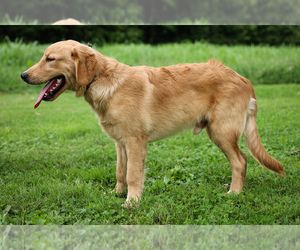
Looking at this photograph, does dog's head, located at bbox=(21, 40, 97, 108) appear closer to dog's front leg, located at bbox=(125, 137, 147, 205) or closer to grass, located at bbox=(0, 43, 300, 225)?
dog's front leg, located at bbox=(125, 137, 147, 205)

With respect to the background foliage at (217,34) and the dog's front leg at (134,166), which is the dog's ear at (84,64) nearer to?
the dog's front leg at (134,166)

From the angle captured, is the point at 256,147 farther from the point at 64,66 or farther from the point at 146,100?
the point at 64,66

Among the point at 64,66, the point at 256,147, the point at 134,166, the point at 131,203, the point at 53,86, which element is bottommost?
the point at 131,203

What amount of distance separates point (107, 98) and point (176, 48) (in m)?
11.6

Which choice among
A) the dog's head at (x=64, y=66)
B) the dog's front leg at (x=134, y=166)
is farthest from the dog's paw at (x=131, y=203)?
the dog's head at (x=64, y=66)

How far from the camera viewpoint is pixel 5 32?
546 inches

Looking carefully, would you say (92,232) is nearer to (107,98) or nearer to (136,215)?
(136,215)

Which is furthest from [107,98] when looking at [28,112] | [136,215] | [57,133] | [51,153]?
[28,112]

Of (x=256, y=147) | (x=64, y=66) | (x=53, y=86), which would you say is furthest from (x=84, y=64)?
(x=256, y=147)

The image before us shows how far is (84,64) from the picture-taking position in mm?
3654

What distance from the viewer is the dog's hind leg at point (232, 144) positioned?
402cm

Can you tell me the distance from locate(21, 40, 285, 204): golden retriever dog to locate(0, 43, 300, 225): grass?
319 millimetres

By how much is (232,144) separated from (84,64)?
197 centimetres

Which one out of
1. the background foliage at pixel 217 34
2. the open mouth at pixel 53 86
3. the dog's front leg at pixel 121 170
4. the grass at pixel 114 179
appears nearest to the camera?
the grass at pixel 114 179
